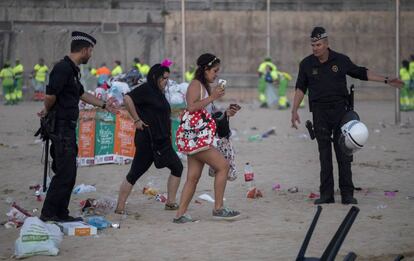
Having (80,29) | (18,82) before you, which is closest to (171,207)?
(18,82)

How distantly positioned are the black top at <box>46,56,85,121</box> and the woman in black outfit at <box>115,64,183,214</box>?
0.89 m

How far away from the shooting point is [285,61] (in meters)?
40.9

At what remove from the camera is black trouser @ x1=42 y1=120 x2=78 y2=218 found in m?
8.63

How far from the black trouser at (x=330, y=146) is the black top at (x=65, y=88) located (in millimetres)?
2815

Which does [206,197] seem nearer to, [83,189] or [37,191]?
[83,189]

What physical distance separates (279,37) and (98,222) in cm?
3258

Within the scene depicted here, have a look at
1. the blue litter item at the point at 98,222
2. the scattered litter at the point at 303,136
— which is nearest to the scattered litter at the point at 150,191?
the blue litter item at the point at 98,222

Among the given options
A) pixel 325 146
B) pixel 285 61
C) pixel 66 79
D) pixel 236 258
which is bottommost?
pixel 236 258

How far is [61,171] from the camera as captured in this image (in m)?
8.63

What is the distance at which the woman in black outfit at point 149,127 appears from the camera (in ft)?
31.1

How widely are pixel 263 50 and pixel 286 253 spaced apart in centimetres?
3376

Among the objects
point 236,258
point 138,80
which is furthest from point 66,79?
point 138,80

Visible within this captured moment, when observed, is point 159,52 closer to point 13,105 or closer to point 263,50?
point 263,50

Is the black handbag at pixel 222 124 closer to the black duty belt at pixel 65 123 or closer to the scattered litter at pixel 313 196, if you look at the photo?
the black duty belt at pixel 65 123
